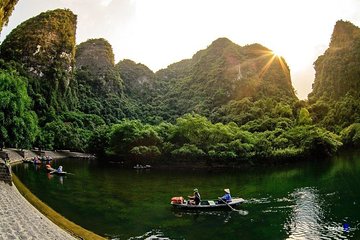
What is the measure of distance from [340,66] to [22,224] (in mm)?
134237

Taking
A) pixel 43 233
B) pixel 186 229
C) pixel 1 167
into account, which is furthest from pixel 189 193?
pixel 43 233

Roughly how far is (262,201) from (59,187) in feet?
66.3

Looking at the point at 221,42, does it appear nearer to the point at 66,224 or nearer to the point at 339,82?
the point at 339,82

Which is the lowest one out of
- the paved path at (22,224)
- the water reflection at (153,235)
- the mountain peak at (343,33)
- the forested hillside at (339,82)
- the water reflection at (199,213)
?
the water reflection at (153,235)

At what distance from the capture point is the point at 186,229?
24.2m

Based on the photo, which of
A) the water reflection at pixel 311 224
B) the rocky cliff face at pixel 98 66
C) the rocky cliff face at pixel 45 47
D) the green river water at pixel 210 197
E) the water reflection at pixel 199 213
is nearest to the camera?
the water reflection at pixel 311 224

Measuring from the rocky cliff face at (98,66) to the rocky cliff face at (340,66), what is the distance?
79.0m

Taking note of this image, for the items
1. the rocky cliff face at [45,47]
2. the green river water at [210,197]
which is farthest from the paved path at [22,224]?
the rocky cliff face at [45,47]

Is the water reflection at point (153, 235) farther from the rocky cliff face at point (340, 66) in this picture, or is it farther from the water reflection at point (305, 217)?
the rocky cliff face at point (340, 66)

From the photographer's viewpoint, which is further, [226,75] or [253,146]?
[226,75]

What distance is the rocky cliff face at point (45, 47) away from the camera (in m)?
117

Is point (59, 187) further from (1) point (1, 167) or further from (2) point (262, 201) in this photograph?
(2) point (262, 201)

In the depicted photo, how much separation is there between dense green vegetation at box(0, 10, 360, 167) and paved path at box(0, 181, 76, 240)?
22.5 m

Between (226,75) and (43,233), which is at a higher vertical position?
(226,75)
